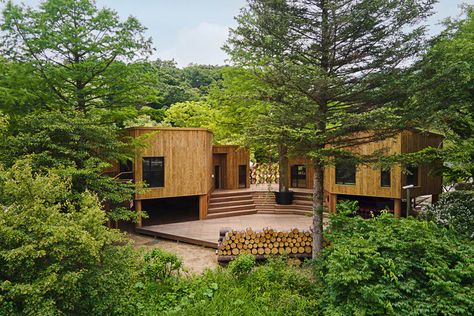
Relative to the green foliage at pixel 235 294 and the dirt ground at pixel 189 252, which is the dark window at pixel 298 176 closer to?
the dirt ground at pixel 189 252

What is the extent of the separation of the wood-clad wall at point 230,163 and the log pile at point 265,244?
27.3 ft

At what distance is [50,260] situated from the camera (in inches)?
186

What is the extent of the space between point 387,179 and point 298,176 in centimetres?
702

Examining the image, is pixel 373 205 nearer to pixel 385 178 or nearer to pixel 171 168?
pixel 385 178

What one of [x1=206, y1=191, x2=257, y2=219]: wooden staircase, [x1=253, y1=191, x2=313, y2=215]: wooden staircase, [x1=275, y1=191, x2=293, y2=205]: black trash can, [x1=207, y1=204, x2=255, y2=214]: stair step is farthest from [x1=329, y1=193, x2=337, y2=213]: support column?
[x1=207, y1=204, x2=255, y2=214]: stair step

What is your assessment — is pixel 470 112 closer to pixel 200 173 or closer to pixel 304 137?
pixel 304 137

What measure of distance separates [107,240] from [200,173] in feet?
26.1

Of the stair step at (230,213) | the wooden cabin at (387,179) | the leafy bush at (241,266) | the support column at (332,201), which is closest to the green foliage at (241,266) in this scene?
the leafy bush at (241,266)

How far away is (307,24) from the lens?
7.36m

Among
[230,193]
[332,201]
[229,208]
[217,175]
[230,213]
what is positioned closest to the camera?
[332,201]

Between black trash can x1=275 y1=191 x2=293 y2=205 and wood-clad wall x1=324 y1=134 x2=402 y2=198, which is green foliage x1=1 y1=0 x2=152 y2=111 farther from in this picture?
black trash can x1=275 y1=191 x2=293 y2=205

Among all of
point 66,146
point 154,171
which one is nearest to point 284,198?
point 154,171

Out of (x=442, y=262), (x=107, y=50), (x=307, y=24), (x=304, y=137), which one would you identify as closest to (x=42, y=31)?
(x=107, y=50)

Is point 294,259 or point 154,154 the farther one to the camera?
point 154,154
